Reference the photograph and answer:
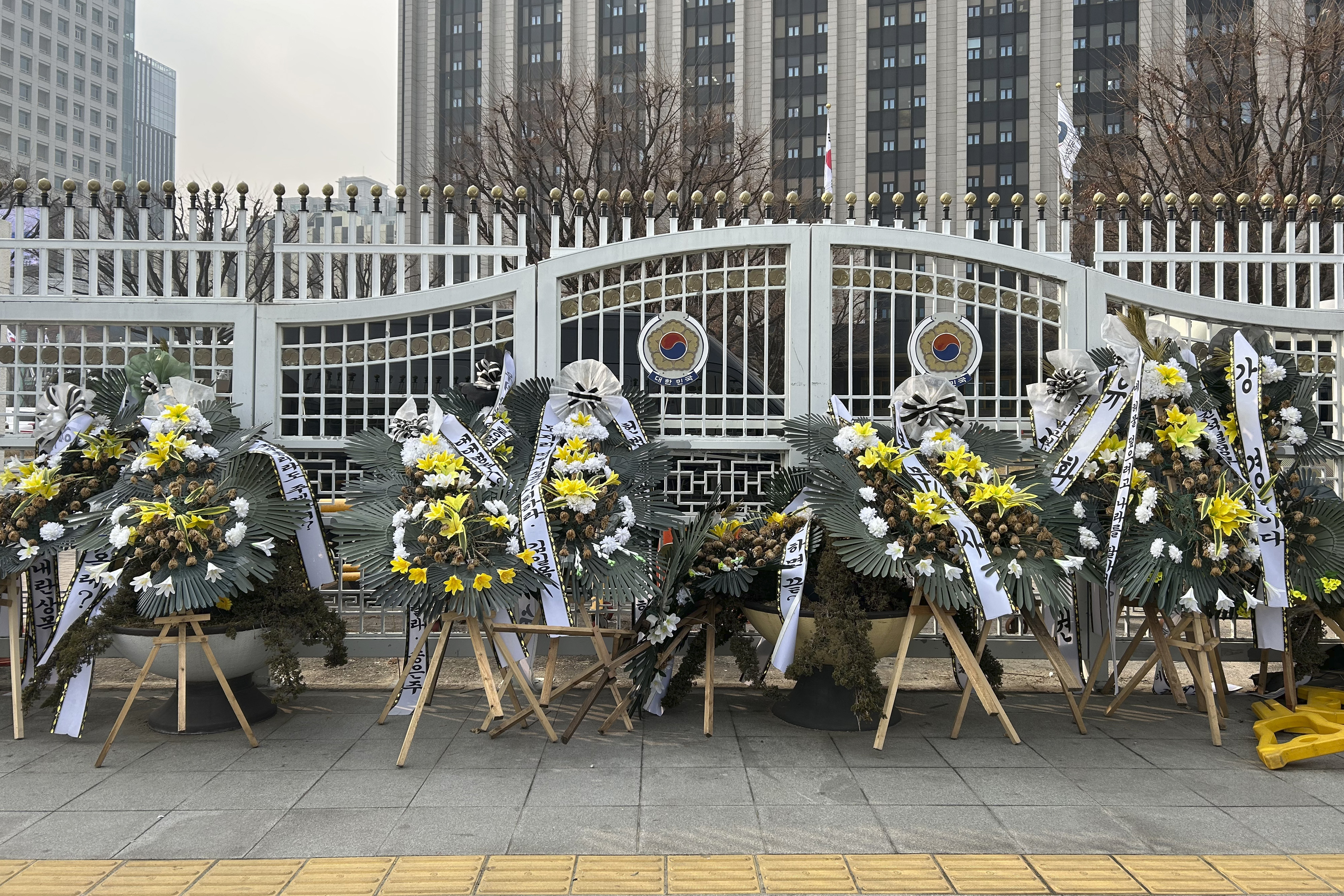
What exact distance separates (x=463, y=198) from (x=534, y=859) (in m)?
19.8

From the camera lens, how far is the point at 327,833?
3.62 m

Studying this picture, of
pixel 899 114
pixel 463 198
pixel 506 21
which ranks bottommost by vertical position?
pixel 463 198

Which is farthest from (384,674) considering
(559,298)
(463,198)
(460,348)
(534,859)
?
(463,198)

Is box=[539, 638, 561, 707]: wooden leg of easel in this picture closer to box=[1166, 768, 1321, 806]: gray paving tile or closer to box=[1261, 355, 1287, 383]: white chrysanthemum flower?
box=[1166, 768, 1321, 806]: gray paving tile

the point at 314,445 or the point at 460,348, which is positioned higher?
the point at 460,348

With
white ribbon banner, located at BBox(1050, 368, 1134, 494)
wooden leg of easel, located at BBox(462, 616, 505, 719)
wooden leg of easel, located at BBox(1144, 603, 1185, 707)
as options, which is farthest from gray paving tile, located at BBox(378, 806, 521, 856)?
wooden leg of easel, located at BBox(1144, 603, 1185, 707)

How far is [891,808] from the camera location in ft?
12.7

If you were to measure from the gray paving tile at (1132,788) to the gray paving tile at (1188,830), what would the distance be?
0.17 ft

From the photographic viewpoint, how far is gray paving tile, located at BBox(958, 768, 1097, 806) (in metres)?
3.97

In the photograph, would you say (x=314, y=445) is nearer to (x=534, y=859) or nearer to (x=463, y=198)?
(x=534, y=859)

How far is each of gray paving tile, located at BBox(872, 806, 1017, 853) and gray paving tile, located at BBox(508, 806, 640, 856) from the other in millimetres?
960

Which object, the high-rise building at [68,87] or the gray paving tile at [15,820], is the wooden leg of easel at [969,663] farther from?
the high-rise building at [68,87]

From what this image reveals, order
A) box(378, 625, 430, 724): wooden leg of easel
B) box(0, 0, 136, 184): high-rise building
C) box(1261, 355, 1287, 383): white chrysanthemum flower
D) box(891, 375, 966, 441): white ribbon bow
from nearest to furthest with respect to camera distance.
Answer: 1. box(378, 625, 430, 724): wooden leg of easel
2. box(891, 375, 966, 441): white ribbon bow
3. box(1261, 355, 1287, 383): white chrysanthemum flower
4. box(0, 0, 136, 184): high-rise building

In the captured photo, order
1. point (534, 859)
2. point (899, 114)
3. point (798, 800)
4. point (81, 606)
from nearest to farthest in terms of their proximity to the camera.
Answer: point (534, 859)
point (798, 800)
point (81, 606)
point (899, 114)
